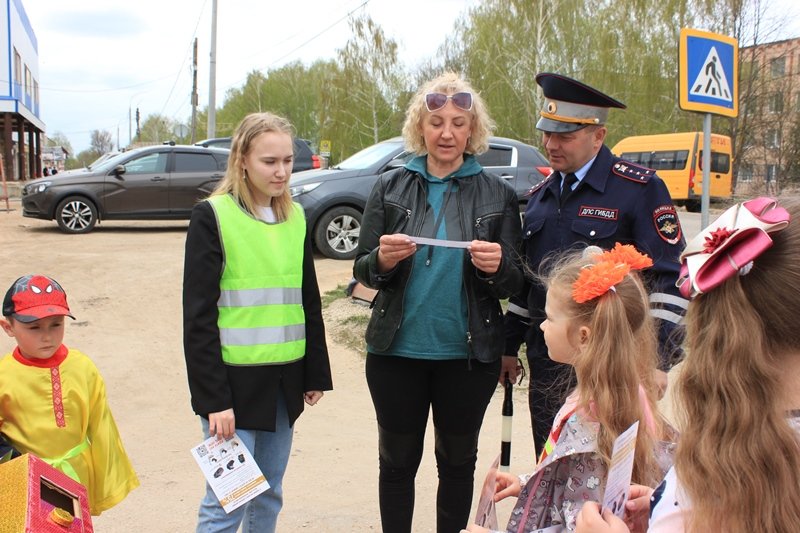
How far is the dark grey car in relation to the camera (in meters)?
9.16

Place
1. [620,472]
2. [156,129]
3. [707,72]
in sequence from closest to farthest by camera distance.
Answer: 1. [620,472]
2. [707,72]
3. [156,129]

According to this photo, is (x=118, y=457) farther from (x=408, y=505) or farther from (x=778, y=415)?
(x=778, y=415)

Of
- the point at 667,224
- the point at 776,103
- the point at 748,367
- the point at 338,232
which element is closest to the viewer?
the point at 748,367

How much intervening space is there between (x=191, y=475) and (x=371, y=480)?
102cm

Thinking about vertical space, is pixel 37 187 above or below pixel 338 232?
above

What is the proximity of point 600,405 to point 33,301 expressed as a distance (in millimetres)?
1922

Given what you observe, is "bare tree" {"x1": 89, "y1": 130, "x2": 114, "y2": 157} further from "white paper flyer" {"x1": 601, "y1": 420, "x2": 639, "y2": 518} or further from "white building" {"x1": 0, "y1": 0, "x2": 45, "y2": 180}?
"white paper flyer" {"x1": 601, "y1": 420, "x2": 639, "y2": 518}

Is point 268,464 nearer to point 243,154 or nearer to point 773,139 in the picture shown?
point 243,154

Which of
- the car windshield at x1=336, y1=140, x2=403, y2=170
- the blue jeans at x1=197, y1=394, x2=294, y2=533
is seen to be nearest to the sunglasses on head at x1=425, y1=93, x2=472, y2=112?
the blue jeans at x1=197, y1=394, x2=294, y2=533

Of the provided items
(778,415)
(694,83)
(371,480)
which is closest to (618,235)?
(778,415)

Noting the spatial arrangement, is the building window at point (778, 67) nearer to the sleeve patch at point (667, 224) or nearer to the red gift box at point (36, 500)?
the sleeve patch at point (667, 224)

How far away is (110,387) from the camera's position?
5344mm

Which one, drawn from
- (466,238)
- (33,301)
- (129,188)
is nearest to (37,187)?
(129,188)

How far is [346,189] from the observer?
363 inches
